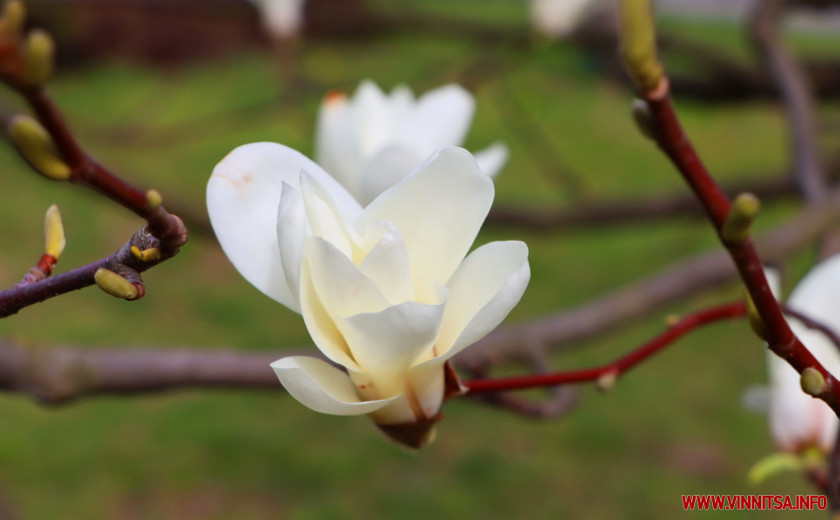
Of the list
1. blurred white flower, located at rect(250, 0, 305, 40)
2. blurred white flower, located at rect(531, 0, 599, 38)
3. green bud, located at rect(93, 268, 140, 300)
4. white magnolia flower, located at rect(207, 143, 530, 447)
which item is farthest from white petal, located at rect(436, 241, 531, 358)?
blurred white flower, located at rect(531, 0, 599, 38)

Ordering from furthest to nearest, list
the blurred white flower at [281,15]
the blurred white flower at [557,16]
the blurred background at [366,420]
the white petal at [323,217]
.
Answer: the blurred background at [366,420], the blurred white flower at [557,16], the blurred white flower at [281,15], the white petal at [323,217]

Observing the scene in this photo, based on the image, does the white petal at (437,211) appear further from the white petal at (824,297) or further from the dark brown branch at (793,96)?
the dark brown branch at (793,96)

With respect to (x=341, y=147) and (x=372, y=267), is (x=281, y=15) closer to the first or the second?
(x=341, y=147)

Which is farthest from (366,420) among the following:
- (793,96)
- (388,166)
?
(388,166)

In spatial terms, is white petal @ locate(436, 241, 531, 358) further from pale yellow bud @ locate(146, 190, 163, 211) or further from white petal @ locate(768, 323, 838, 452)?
white petal @ locate(768, 323, 838, 452)

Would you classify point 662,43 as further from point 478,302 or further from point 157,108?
point 157,108

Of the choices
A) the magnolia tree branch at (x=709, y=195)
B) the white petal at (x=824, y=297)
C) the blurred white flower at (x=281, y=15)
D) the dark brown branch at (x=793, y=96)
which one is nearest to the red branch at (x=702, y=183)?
the magnolia tree branch at (x=709, y=195)
